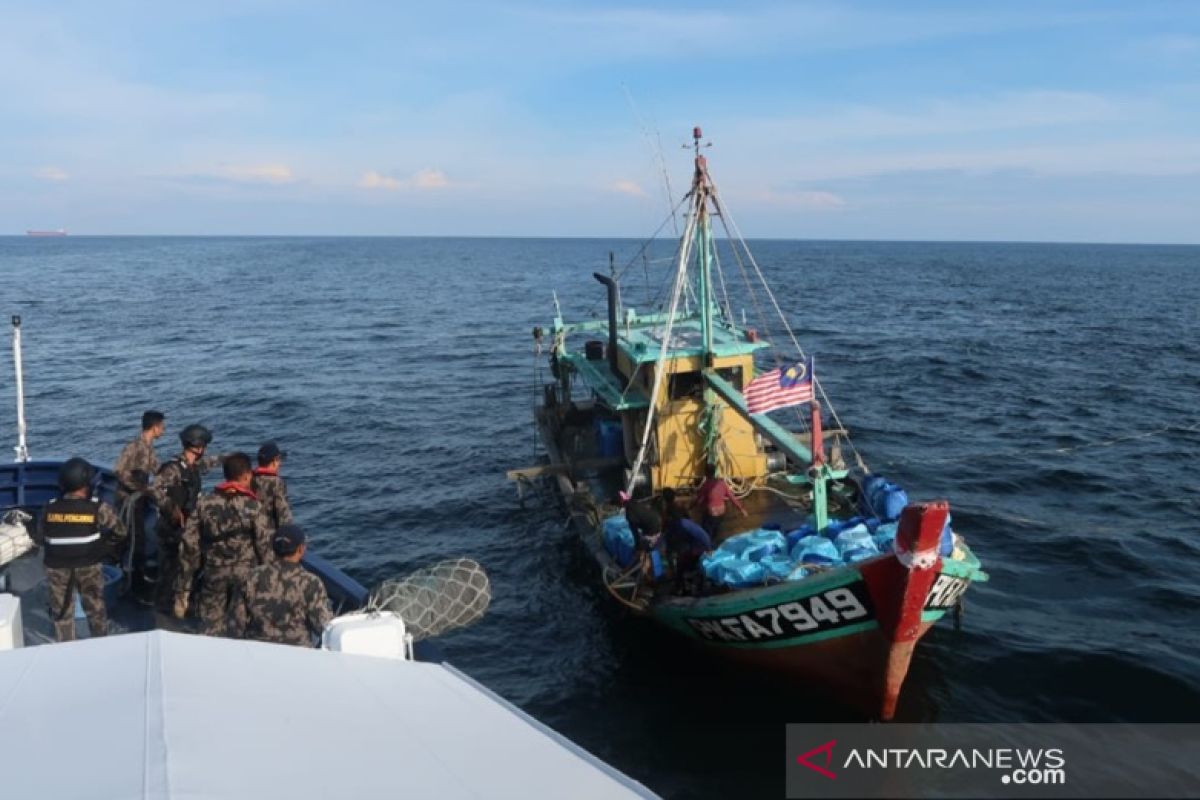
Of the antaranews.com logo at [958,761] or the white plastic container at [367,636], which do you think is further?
the antaranews.com logo at [958,761]

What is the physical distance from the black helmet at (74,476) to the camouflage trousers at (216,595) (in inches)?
58.7

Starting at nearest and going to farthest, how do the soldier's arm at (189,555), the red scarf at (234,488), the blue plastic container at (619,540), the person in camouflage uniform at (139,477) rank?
the red scarf at (234,488), the soldier's arm at (189,555), the person in camouflage uniform at (139,477), the blue plastic container at (619,540)

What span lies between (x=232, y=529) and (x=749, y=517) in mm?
8691

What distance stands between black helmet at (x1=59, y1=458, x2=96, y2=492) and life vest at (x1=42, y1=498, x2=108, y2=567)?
0.46ft

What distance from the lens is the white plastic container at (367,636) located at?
21.8ft

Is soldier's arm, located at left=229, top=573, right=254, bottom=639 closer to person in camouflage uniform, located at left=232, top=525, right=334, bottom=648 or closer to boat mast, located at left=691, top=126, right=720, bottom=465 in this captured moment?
person in camouflage uniform, located at left=232, top=525, right=334, bottom=648

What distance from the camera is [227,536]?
852 cm

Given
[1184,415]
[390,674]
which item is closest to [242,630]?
[390,674]

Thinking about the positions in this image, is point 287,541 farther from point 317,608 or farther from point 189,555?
point 189,555

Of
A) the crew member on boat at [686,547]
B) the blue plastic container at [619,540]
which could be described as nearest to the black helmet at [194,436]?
the crew member on boat at [686,547]

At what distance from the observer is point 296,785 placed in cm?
388

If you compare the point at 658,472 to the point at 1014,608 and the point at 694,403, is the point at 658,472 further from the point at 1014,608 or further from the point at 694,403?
the point at 1014,608

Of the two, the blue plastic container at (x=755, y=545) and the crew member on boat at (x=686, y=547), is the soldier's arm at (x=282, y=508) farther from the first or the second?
the blue plastic container at (x=755, y=545)

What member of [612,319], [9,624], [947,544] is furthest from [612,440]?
[9,624]
